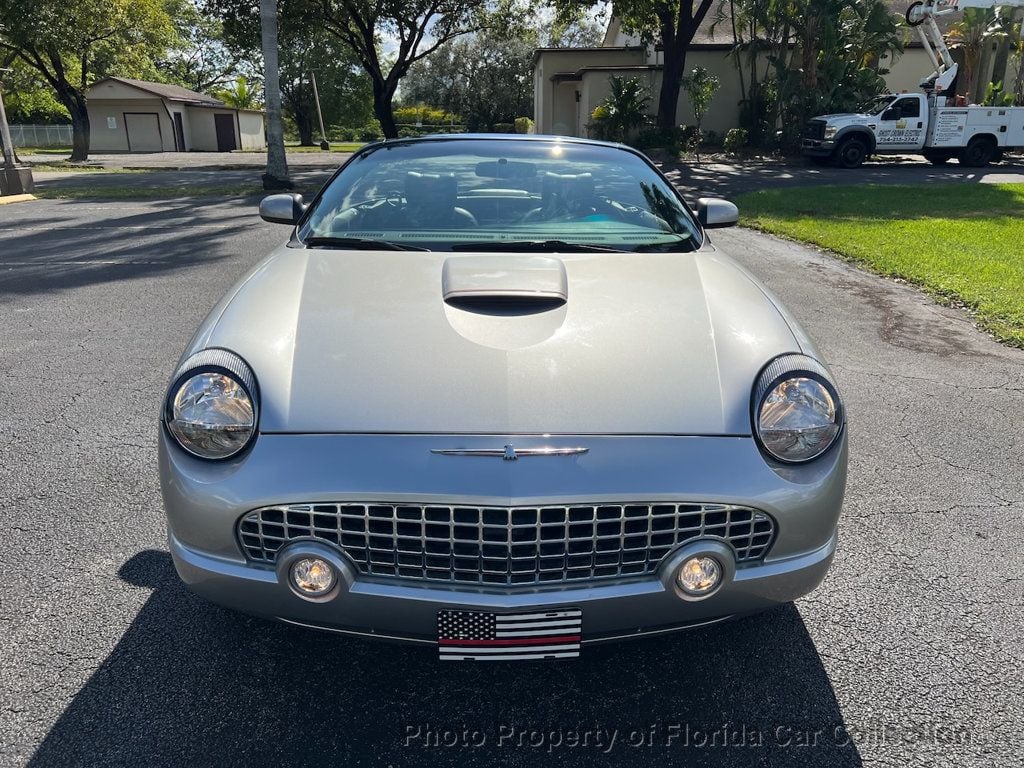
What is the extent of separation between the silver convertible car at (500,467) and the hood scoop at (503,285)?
0.03 ft

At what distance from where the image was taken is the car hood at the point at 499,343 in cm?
200

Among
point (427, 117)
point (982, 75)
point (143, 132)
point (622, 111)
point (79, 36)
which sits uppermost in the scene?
point (79, 36)

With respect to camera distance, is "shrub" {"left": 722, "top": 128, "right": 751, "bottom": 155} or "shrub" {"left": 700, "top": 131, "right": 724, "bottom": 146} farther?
"shrub" {"left": 700, "top": 131, "right": 724, "bottom": 146}

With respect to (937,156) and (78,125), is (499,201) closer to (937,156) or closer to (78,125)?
(937,156)

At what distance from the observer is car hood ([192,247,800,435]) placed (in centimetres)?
200

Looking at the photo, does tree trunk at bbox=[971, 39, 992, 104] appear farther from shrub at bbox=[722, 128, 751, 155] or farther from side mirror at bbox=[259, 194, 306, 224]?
side mirror at bbox=[259, 194, 306, 224]

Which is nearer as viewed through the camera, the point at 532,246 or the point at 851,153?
the point at 532,246

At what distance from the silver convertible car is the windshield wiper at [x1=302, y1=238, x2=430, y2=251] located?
52cm

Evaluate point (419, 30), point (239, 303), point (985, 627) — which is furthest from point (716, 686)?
point (419, 30)

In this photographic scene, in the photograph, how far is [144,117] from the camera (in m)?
45.9

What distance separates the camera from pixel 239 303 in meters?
2.51

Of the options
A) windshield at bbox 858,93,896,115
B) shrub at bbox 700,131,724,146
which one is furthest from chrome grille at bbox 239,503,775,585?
shrub at bbox 700,131,724,146

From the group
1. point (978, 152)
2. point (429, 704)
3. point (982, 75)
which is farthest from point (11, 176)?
point (982, 75)

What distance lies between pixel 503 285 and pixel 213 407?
3.13 feet
